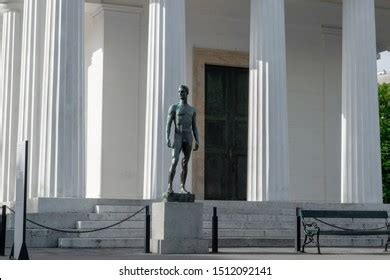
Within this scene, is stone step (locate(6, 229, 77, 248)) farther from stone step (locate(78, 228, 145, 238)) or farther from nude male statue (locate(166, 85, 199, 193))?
nude male statue (locate(166, 85, 199, 193))

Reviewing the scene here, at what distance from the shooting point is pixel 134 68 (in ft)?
106

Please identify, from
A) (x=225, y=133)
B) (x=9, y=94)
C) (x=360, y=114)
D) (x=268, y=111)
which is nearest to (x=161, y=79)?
(x=268, y=111)

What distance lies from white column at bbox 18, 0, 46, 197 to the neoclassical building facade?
0.04 meters

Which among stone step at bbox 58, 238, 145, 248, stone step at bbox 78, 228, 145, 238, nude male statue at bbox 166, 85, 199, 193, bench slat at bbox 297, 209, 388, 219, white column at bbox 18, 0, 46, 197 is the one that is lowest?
stone step at bbox 58, 238, 145, 248

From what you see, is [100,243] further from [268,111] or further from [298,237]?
[268,111]

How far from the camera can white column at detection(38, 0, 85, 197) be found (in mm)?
23656

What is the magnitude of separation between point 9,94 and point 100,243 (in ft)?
40.6

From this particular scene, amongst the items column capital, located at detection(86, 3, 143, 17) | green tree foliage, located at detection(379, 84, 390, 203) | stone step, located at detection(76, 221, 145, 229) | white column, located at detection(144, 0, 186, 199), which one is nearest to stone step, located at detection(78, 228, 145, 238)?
stone step, located at detection(76, 221, 145, 229)

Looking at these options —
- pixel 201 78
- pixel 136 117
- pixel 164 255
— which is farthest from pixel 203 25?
pixel 164 255

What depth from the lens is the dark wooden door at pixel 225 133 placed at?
3359 cm

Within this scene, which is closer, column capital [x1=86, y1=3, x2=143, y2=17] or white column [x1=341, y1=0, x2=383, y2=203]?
white column [x1=341, y1=0, x2=383, y2=203]

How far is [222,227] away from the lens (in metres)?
23.6

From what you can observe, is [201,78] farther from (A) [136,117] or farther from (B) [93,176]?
(B) [93,176]

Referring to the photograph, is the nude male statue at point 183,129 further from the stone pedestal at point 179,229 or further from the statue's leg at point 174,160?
the stone pedestal at point 179,229
